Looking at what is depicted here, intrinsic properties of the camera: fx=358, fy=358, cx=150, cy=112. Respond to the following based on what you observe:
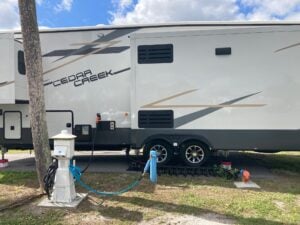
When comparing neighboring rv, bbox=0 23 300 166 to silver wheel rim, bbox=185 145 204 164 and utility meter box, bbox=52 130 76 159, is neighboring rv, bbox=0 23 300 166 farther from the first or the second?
utility meter box, bbox=52 130 76 159

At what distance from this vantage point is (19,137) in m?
9.75

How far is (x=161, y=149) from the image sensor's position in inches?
360

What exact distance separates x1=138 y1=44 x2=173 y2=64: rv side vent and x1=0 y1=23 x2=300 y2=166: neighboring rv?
0.08ft

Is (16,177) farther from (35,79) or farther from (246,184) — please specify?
(246,184)

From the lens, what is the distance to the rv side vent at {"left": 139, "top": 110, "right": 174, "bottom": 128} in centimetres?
891

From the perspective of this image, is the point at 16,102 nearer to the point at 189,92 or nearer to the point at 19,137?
the point at 19,137

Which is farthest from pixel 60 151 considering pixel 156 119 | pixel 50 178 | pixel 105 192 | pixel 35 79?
pixel 156 119

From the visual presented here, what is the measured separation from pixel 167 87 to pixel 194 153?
1.80 metres

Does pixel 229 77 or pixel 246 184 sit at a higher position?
pixel 229 77

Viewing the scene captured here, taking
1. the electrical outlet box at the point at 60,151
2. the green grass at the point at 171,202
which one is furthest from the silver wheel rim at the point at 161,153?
the electrical outlet box at the point at 60,151

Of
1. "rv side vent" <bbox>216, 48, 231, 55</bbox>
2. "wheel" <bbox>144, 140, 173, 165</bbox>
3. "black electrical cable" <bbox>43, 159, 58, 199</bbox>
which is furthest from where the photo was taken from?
"wheel" <bbox>144, 140, 173, 165</bbox>

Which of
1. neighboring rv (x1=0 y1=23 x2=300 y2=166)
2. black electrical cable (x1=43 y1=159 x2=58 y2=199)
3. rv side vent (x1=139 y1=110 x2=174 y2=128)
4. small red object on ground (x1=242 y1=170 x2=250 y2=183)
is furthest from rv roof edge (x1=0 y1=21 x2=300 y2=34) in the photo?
black electrical cable (x1=43 y1=159 x2=58 y2=199)

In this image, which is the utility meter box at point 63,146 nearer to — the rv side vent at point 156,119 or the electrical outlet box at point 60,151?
the electrical outlet box at point 60,151

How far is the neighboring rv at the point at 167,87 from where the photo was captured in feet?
28.1
